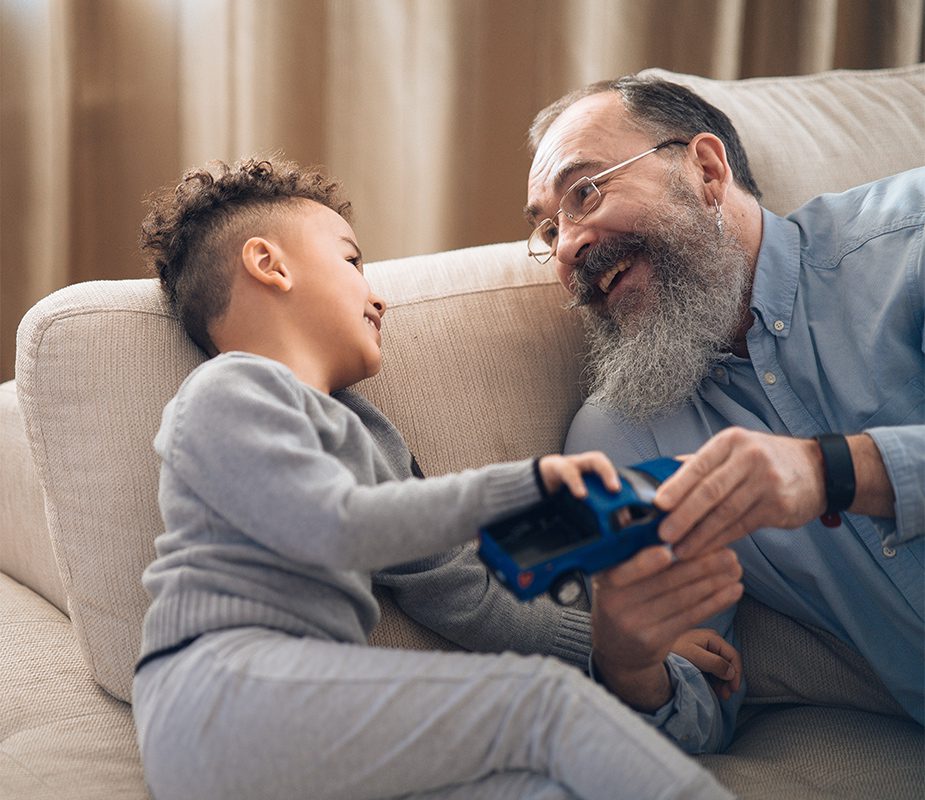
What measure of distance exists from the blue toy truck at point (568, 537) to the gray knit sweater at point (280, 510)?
3 centimetres

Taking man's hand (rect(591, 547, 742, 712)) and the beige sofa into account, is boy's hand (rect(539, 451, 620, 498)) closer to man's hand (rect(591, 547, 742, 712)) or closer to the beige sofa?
man's hand (rect(591, 547, 742, 712))

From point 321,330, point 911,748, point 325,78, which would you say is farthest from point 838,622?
point 325,78

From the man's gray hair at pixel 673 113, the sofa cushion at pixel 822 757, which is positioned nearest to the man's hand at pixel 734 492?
the sofa cushion at pixel 822 757

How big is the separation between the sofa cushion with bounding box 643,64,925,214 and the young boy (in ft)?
3.15

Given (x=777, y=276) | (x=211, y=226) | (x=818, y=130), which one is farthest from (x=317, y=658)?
(x=818, y=130)

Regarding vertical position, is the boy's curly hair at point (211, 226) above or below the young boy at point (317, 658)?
above

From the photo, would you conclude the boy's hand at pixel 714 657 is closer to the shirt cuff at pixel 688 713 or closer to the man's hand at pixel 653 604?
the shirt cuff at pixel 688 713

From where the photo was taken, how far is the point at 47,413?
1.27 m

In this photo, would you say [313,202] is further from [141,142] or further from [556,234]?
[141,142]

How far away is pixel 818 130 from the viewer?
1.76 meters

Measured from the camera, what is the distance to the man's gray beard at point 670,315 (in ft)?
4.73

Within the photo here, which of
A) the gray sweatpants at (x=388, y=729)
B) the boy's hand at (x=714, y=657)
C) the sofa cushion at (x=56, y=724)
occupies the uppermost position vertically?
the gray sweatpants at (x=388, y=729)

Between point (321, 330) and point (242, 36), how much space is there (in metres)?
1.11

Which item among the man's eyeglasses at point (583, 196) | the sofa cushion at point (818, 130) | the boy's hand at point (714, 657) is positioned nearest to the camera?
the boy's hand at point (714, 657)
